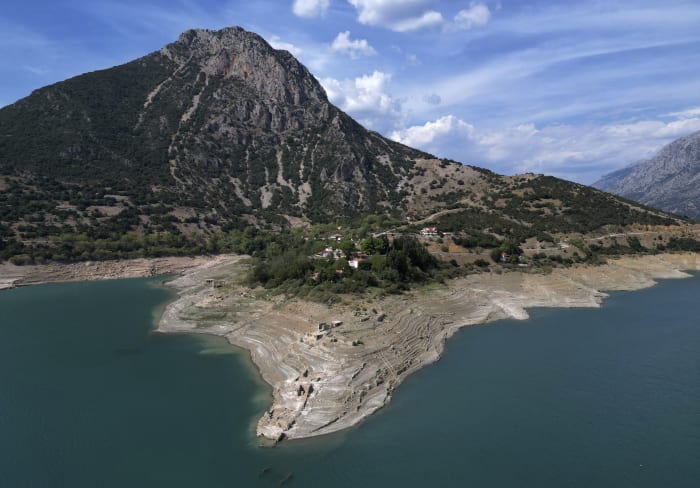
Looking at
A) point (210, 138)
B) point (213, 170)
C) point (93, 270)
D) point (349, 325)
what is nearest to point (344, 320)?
point (349, 325)

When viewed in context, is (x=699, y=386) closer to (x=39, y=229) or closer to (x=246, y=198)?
(x=39, y=229)

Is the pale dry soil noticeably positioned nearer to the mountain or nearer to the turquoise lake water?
the turquoise lake water

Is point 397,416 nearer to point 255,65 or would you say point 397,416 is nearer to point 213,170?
point 213,170

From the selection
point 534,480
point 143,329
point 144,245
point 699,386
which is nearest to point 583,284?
point 699,386

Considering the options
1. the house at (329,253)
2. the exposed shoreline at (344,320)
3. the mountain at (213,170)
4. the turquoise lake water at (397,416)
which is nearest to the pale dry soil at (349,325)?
the exposed shoreline at (344,320)

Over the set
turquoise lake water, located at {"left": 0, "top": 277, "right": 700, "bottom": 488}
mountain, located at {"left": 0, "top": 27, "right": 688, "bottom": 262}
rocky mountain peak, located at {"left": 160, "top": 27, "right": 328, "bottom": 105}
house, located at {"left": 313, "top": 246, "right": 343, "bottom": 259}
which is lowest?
turquoise lake water, located at {"left": 0, "top": 277, "right": 700, "bottom": 488}

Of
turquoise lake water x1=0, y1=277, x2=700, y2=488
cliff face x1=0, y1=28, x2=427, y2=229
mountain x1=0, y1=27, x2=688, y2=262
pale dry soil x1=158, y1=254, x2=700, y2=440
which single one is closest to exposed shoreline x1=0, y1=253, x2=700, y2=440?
pale dry soil x1=158, y1=254, x2=700, y2=440

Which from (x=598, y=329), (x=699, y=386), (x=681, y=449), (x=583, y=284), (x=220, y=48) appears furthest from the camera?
(x=220, y=48)
